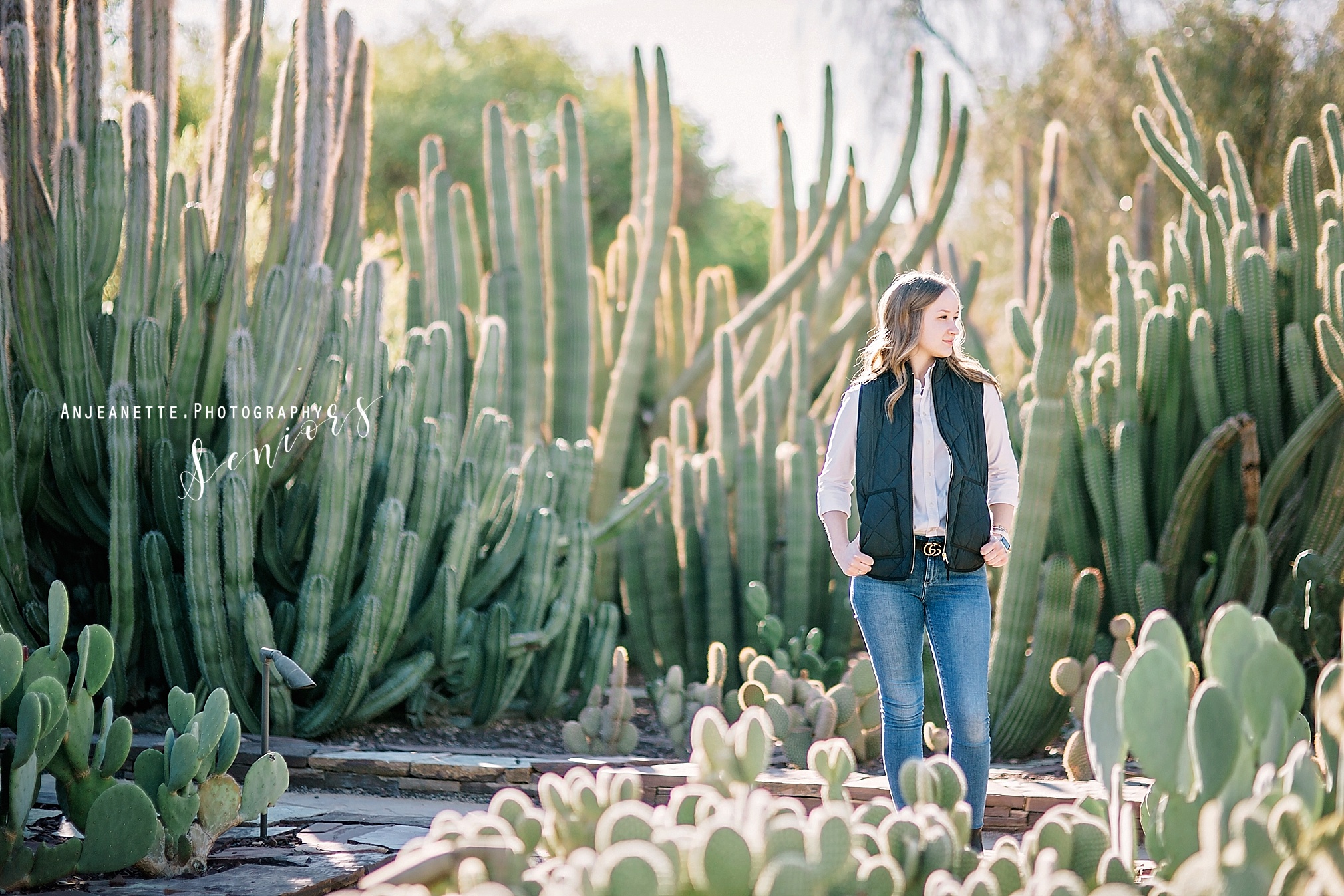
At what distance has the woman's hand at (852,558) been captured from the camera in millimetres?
2988

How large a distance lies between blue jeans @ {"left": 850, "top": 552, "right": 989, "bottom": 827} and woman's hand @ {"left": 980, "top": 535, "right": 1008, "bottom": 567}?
0.19ft

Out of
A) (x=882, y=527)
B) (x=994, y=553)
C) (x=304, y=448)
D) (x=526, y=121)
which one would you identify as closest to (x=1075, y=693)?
(x=994, y=553)

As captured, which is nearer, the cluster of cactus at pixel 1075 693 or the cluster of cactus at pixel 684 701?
the cluster of cactus at pixel 1075 693

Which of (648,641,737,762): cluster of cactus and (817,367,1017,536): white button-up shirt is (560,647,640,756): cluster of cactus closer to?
(648,641,737,762): cluster of cactus

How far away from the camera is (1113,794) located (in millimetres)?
2170

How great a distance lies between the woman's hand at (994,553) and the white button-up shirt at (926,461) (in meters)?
0.10

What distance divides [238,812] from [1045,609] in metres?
2.86

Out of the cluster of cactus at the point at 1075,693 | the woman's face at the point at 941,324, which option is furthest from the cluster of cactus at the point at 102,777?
the cluster of cactus at the point at 1075,693

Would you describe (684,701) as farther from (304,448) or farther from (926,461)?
(926,461)

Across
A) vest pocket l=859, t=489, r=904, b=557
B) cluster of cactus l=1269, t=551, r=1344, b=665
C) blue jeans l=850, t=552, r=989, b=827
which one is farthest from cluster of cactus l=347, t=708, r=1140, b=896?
cluster of cactus l=1269, t=551, r=1344, b=665

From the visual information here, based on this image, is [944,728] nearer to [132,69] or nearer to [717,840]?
[717,840]

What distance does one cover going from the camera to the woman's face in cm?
309

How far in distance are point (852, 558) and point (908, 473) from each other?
0.25 metres

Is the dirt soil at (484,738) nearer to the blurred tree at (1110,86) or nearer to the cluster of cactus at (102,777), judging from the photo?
the cluster of cactus at (102,777)
